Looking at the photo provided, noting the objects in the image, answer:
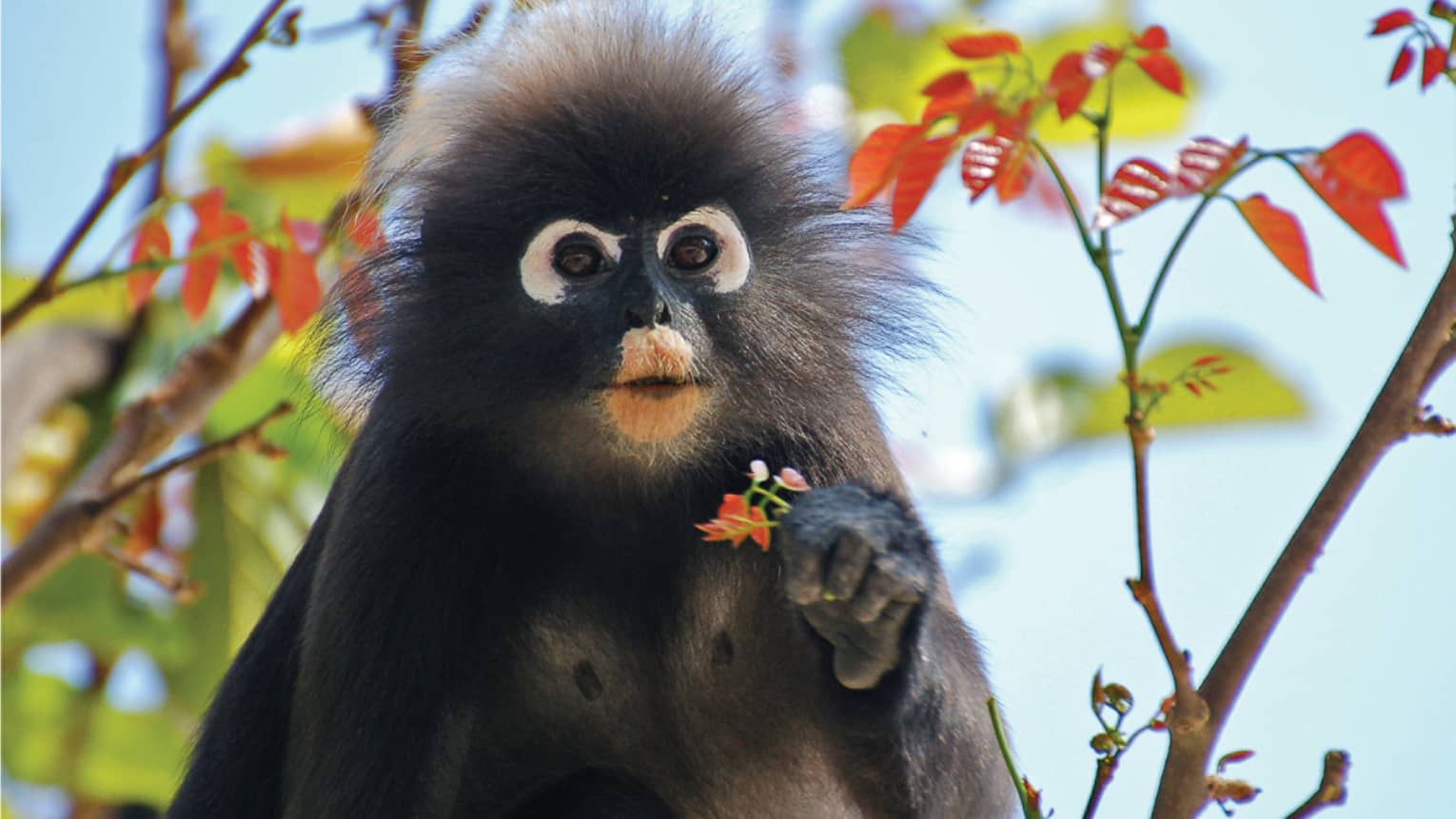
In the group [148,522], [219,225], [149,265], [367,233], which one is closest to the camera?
[149,265]

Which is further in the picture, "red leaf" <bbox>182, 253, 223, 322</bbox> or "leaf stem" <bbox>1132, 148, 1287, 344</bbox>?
"red leaf" <bbox>182, 253, 223, 322</bbox>

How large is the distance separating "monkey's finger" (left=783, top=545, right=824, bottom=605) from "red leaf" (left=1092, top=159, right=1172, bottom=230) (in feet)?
3.00

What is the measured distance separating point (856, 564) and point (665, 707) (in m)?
1.12

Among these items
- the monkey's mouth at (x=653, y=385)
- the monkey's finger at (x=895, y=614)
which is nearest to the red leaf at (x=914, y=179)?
the monkey's finger at (x=895, y=614)

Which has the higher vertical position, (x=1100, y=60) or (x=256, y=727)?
(x=1100, y=60)

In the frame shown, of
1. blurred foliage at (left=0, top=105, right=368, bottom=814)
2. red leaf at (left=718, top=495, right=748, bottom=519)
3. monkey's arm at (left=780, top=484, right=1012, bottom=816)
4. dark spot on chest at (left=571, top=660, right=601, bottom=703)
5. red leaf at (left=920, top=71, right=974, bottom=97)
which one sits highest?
A: red leaf at (left=920, top=71, right=974, bottom=97)

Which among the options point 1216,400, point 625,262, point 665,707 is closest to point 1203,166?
point 625,262

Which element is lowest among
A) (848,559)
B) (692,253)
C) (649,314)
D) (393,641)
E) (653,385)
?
(393,641)

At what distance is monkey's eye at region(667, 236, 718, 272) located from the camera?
11.1ft

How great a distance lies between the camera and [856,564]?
271cm

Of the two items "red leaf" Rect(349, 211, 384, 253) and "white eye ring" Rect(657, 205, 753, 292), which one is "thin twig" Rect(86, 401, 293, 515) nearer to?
"red leaf" Rect(349, 211, 384, 253)

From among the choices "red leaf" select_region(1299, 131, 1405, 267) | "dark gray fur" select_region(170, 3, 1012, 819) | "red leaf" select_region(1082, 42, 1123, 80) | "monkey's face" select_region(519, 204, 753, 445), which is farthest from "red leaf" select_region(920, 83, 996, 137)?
"dark gray fur" select_region(170, 3, 1012, 819)

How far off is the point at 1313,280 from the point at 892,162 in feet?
1.90

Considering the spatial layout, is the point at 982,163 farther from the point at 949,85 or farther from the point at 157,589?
the point at 157,589
